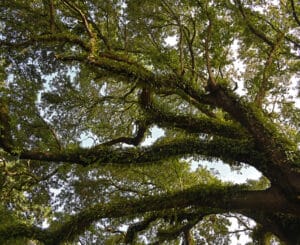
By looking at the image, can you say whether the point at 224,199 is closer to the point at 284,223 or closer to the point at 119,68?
the point at 284,223

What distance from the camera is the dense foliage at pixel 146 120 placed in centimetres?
895

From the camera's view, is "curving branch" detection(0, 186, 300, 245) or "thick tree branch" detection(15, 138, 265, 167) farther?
"thick tree branch" detection(15, 138, 265, 167)

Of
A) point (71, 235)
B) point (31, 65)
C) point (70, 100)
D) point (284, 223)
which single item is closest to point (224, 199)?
point (284, 223)

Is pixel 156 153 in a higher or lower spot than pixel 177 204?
higher

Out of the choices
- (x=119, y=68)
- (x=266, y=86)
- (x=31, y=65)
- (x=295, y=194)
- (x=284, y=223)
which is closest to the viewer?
(x=295, y=194)

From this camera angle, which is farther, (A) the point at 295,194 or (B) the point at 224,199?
(B) the point at 224,199

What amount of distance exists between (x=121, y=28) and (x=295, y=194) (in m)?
7.35

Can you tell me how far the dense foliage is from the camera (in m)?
8.95

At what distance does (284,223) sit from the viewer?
9.91m

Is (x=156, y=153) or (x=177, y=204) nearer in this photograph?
(x=177, y=204)

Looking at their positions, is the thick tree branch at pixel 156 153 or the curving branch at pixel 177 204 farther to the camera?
the thick tree branch at pixel 156 153

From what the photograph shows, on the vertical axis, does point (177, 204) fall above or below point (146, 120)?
below

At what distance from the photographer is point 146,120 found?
970 centimetres

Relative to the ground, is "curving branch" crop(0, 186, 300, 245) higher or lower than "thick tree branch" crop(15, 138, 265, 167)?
lower
